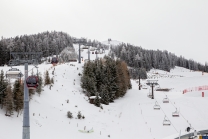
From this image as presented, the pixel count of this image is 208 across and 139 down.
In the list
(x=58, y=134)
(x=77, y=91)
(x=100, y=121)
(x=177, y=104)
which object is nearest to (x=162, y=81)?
(x=177, y=104)

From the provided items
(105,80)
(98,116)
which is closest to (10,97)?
(98,116)

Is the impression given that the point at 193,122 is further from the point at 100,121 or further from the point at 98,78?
the point at 98,78

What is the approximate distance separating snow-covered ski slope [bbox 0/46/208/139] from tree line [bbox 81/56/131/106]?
159 cm

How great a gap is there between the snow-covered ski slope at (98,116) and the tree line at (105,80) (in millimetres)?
1594

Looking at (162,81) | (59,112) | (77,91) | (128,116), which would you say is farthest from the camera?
(162,81)

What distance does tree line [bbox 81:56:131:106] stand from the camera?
5394 cm

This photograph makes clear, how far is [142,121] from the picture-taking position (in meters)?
45.8

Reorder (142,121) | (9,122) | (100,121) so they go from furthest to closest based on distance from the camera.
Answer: (142,121) → (100,121) → (9,122)

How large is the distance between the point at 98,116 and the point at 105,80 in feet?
48.7

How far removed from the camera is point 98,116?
1752 inches

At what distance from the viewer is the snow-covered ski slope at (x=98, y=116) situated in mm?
31969

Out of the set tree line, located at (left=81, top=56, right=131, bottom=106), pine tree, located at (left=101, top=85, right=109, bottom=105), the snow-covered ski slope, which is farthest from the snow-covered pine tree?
pine tree, located at (left=101, top=85, right=109, bottom=105)

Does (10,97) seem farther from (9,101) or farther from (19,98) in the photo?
(19,98)

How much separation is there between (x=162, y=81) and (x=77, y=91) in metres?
62.6
